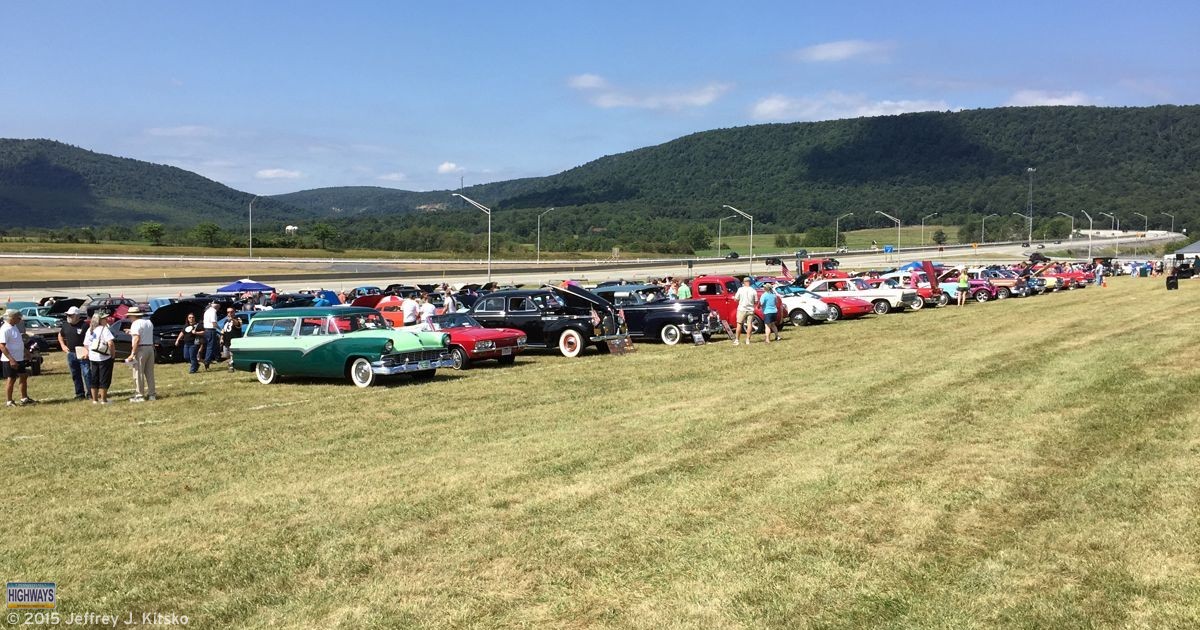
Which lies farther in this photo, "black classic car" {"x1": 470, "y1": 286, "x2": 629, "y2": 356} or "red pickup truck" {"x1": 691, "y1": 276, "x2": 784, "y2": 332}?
"red pickup truck" {"x1": 691, "y1": 276, "x2": 784, "y2": 332}

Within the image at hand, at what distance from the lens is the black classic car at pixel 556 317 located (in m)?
21.9

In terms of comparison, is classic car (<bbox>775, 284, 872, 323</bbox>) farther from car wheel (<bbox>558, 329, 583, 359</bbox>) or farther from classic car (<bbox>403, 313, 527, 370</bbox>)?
classic car (<bbox>403, 313, 527, 370</bbox>)

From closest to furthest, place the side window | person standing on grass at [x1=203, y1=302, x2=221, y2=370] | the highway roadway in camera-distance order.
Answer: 1. person standing on grass at [x1=203, y1=302, x2=221, y2=370]
2. the side window
3. the highway roadway

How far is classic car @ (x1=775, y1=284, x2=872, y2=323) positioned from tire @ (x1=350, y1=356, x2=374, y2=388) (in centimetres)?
1724

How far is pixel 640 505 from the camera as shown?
7.90 metres

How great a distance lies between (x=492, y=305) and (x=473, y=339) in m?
3.32

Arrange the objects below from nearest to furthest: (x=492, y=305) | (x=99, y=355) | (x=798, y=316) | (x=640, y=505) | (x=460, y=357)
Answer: (x=640, y=505) < (x=99, y=355) < (x=460, y=357) < (x=492, y=305) < (x=798, y=316)

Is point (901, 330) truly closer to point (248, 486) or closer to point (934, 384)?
point (934, 384)

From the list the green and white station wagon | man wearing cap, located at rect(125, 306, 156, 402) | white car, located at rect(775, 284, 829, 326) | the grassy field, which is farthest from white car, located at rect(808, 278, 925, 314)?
man wearing cap, located at rect(125, 306, 156, 402)

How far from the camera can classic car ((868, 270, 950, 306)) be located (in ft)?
116

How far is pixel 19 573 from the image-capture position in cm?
658

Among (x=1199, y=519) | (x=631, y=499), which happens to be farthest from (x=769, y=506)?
(x=1199, y=519)

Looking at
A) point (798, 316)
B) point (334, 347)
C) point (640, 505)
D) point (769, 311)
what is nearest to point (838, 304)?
point (798, 316)

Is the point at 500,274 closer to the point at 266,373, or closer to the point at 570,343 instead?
the point at 570,343
